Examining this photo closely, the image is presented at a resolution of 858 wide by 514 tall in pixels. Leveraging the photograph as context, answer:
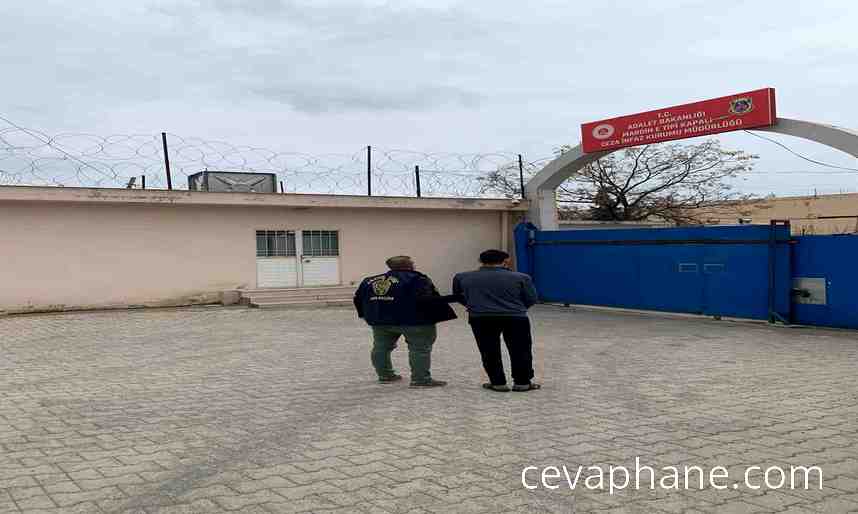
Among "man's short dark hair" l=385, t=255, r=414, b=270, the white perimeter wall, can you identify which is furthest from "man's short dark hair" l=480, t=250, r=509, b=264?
the white perimeter wall

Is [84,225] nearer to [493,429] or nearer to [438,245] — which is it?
[438,245]

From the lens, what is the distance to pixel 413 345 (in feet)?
26.5

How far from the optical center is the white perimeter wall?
1606cm

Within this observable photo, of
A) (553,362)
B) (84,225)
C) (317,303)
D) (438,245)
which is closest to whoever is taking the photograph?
(553,362)

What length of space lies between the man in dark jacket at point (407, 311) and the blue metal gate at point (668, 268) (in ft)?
26.9

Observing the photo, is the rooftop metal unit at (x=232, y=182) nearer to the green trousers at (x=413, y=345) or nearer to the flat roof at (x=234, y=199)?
the flat roof at (x=234, y=199)

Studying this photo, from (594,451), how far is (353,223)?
1523 centimetres

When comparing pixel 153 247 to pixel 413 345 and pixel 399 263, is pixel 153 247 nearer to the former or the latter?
pixel 399 263

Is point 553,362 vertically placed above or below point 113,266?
below

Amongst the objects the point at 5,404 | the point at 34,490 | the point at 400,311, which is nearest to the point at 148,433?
the point at 34,490

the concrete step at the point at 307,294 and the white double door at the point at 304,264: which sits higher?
the white double door at the point at 304,264

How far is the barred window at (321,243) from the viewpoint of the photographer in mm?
19641

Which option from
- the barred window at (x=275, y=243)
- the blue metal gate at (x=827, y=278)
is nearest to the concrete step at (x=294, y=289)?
the barred window at (x=275, y=243)

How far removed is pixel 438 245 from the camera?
21703 mm
